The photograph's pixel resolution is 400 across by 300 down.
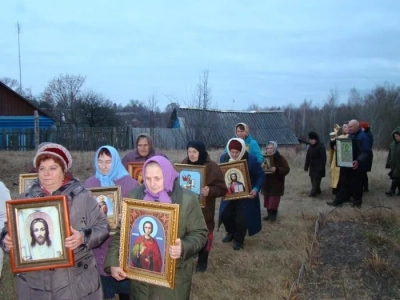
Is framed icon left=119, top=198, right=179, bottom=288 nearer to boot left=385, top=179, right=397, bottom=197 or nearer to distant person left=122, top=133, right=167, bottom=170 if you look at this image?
distant person left=122, top=133, right=167, bottom=170

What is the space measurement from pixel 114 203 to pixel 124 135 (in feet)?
70.7

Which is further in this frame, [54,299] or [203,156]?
[203,156]

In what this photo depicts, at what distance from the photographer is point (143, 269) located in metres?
2.97

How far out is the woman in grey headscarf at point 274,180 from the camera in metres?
8.71

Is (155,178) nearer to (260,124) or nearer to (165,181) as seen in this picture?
(165,181)

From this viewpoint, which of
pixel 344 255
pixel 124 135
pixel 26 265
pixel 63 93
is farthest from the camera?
pixel 63 93

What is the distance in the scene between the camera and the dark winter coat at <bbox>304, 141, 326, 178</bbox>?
11555mm

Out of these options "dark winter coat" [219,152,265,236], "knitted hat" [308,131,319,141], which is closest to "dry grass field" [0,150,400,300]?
"dark winter coat" [219,152,265,236]

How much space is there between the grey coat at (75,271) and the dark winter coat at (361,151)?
7.61 metres

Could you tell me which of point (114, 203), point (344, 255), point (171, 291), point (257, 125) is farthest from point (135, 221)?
point (257, 125)

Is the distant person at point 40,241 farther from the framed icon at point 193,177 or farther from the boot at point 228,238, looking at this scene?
the boot at point 228,238

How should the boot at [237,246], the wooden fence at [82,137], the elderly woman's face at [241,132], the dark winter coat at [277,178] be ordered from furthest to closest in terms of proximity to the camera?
the wooden fence at [82,137] → the dark winter coat at [277,178] → the elderly woman's face at [241,132] → the boot at [237,246]

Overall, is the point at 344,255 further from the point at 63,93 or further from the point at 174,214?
the point at 63,93

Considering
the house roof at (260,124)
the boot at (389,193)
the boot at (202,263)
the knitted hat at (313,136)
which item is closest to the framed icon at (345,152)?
the knitted hat at (313,136)
